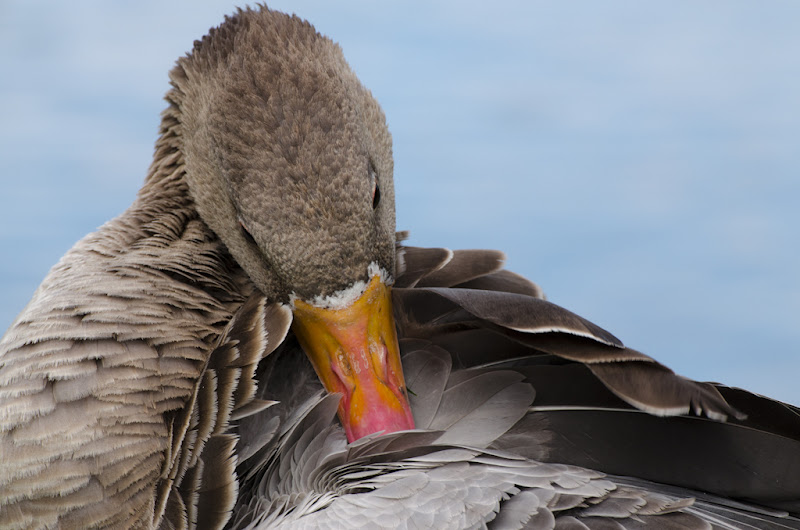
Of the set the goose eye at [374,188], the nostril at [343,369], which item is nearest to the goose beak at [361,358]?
the nostril at [343,369]

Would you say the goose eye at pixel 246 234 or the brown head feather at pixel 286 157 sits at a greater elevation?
the brown head feather at pixel 286 157

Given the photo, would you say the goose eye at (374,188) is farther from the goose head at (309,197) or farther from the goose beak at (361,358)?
the goose beak at (361,358)

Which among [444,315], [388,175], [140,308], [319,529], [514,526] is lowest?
[319,529]

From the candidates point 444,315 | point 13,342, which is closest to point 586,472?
point 444,315

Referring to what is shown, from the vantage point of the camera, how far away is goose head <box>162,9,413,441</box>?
279 cm

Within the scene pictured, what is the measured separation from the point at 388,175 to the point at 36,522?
1926mm

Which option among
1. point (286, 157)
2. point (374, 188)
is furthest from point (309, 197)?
point (374, 188)

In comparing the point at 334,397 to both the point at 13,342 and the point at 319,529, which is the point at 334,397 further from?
the point at 13,342

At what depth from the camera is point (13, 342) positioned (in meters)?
2.86

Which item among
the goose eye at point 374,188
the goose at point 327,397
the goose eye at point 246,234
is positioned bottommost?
the goose at point 327,397

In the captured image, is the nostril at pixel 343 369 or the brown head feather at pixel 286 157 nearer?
the nostril at pixel 343 369

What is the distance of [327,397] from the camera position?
8.75 feet

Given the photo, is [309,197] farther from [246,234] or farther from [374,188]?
[246,234]

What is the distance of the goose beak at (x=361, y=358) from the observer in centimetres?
265
